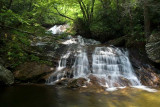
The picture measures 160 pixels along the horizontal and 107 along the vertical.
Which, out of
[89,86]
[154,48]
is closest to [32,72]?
[89,86]

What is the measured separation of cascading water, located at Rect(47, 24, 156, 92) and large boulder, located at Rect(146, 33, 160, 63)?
1.58 m

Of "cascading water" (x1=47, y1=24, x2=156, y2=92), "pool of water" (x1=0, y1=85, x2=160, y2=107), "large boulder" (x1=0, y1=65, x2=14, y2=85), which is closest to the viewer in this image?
"pool of water" (x1=0, y1=85, x2=160, y2=107)

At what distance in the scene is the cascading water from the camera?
7287 millimetres

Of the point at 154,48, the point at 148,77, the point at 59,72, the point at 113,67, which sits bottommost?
the point at 148,77

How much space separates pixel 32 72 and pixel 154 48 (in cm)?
850

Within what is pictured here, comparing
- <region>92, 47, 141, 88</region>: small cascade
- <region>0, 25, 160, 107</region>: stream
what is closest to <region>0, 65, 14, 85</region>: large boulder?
<region>0, 25, 160, 107</region>: stream

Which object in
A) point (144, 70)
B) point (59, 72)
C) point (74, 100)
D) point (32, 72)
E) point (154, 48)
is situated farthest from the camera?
point (154, 48)

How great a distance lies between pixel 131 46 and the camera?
10922 millimetres

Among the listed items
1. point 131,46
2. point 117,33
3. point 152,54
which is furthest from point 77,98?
point 117,33

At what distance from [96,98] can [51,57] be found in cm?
564

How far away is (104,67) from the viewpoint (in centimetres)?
873

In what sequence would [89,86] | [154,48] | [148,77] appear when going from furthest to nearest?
1. [154,48]
2. [148,77]
3. [89,86]

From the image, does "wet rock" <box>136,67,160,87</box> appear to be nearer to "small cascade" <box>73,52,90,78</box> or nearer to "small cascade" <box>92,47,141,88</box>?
"small cascade" <box>92,47,141,88</box>

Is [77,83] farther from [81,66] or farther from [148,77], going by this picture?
[148,77]
